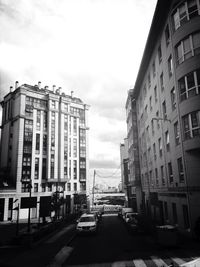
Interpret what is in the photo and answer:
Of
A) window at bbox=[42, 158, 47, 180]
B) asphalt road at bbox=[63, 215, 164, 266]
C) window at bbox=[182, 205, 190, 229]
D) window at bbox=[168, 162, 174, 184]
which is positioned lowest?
asphalt road at bbox=[63, 215, 164, 266]

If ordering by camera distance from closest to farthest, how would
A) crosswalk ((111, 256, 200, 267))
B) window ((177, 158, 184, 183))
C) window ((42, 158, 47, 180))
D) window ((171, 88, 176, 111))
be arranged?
crosswalk ((111, 256, 200, 267))
window ((177, 158, 184, 183))
window ((171, 88, 176, 111))
window ((42, 158, 47, 180))

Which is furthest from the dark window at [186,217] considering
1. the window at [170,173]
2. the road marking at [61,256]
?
the road marking at [61,256]

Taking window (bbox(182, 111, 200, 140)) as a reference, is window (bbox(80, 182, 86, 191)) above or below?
below

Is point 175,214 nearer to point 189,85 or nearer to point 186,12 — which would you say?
point 189,85

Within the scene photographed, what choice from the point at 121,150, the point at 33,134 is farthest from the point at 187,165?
the point at 121,150

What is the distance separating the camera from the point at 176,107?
21.2m

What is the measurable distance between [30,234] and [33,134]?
4218 centimetres

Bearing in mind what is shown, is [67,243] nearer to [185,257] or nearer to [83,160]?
[185,257]

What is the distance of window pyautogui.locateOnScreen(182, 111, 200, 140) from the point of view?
1858 centimetres

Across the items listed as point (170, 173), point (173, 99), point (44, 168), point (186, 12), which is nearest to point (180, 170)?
point (170, 173)

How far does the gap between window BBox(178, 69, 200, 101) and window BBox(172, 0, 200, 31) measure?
5.08m

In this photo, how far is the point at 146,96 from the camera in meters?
34.4

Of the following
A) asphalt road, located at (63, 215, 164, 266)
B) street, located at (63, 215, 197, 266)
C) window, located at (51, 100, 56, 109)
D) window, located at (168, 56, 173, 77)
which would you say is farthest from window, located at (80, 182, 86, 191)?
window, located at (168, 56, 173, 77)

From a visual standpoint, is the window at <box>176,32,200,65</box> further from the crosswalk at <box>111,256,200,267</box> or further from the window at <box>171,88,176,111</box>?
the crosswalk at <box>111,256,200,267</box>
